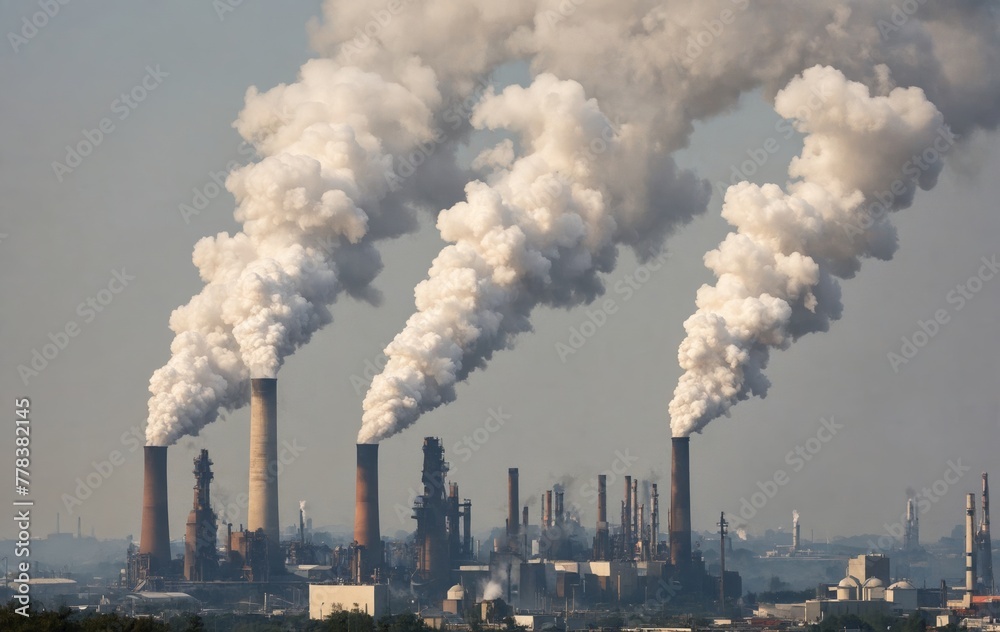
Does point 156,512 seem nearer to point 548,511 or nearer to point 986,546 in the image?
point 548,511

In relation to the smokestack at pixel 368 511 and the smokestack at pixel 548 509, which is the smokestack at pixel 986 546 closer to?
the smokestack at pixel 548 509

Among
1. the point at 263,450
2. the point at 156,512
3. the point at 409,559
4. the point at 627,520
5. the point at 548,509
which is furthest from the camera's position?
the point at 548,509

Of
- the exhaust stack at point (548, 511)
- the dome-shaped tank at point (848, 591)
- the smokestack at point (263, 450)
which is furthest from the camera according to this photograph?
the exhaust stack at point (548, 511)

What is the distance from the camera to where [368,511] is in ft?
349

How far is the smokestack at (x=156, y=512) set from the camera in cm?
10744

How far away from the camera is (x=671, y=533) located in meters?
116

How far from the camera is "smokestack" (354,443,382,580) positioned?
103m

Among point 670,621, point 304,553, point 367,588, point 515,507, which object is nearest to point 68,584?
point 304,553

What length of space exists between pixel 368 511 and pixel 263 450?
25.3 feet

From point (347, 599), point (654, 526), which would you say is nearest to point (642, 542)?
point (654, 526)

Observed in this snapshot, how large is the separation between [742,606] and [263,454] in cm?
4037

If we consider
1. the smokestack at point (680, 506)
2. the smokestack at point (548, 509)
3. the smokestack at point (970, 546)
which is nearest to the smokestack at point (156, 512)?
the smokestack at point (680, 506)

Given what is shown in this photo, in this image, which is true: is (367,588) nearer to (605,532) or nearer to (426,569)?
(426,569)

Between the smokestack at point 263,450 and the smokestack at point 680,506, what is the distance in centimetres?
2196
